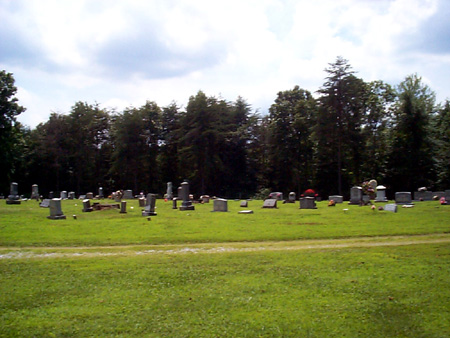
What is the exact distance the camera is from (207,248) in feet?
41.4

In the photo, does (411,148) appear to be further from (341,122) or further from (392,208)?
(392,208)

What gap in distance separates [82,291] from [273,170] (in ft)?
152

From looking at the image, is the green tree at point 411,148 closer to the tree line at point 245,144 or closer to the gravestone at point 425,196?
the tree line at point 245,144

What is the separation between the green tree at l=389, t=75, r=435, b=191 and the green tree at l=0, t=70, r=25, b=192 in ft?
148

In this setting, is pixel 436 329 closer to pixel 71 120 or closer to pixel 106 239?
pixel 106 239

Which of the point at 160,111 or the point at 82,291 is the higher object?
the point at 160,111

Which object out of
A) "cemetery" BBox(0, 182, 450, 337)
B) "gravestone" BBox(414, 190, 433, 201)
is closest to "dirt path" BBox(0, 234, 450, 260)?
"cemetery" BBox(0, 182, 450, 337)

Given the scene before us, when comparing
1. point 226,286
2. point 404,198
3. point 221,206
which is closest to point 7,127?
point 221,206

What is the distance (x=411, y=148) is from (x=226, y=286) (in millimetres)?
42784

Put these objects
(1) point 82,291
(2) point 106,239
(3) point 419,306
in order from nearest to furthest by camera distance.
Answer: (3) point 419,306
(1) point 82,291
(2) point 106,239

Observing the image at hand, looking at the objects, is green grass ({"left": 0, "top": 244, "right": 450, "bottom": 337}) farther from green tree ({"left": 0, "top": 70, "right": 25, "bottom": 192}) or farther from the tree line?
green tree ({"left": 0, "top": 70, "right": 25, "bottom": 192})

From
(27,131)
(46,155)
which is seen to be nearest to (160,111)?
(46,155)

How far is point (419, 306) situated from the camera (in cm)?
743

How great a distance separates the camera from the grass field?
669cm
